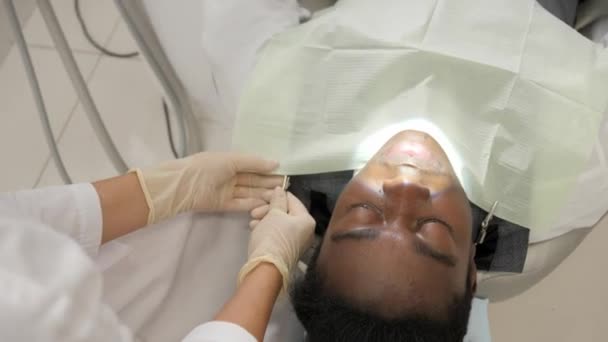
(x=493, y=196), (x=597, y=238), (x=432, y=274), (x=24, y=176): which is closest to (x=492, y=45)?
(x=493, y=196)

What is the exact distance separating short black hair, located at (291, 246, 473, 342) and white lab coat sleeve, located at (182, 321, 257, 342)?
0.14 meters

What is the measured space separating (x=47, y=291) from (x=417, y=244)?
20.4 inches

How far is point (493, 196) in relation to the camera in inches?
39.0

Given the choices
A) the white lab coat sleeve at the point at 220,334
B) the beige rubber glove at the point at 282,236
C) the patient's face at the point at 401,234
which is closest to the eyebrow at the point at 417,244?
the patient's face at the point at 401,234

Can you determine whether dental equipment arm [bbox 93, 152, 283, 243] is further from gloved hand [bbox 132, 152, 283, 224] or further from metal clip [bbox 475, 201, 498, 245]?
metal clip [bbox 475, 201, 498, 245]

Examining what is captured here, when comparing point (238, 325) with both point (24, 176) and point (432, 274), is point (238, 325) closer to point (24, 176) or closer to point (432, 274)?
point (432, 274)

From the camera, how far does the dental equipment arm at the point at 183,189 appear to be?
38.0 inches

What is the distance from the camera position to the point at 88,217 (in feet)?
2.99

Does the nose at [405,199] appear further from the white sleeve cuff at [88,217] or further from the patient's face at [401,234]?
the white sleeve cuff at [88,217]

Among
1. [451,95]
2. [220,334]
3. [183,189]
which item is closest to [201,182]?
[183,189]

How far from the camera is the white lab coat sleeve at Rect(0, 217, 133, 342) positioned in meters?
0.62

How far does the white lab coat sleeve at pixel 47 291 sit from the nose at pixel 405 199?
433 mm

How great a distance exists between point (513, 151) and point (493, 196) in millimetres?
86

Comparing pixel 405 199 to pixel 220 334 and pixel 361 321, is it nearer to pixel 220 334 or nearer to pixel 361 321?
pixel 361 321
